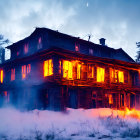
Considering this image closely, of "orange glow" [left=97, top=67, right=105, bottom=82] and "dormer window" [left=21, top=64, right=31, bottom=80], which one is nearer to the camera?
"dormer window" [left=21, top=64, right=31, bottom=80]

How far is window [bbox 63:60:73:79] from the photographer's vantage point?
2127 cm

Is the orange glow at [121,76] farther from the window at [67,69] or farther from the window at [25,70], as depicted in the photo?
the window at [25,70]

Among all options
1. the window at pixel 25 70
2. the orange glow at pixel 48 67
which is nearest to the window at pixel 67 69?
the orange glow at pixel 48 67

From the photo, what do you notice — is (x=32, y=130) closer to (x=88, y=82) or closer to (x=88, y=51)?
(x=88, y=82)

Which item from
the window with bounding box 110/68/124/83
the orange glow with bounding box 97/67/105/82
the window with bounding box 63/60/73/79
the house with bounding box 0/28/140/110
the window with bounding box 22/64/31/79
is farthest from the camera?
the window with bounding box 110/68/124/83

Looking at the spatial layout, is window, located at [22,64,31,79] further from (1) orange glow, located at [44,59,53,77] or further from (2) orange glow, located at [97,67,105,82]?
(2) orange glow, located at [97,67,105,82]

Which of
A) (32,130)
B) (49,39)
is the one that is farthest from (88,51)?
(32,130)

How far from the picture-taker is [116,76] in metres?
27.8

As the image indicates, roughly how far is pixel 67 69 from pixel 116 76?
9.29 m

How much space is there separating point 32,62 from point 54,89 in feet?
18.3

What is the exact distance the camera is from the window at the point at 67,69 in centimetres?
2127

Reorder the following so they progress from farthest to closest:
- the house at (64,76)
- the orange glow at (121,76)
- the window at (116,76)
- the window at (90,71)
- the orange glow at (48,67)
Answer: the orange glow at (121,76), the window at (116,76), the window at (90,71), the orange glow at (48,67), the house at (64,76)

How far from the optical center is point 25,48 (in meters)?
28.3

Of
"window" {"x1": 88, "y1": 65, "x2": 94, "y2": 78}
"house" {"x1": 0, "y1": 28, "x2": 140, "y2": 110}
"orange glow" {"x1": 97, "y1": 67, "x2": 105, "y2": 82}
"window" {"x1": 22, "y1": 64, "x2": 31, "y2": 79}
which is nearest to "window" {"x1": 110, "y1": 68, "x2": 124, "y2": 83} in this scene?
"house" {"x1": 0, "y1": 28, "x2": 140, "y2": 110}
